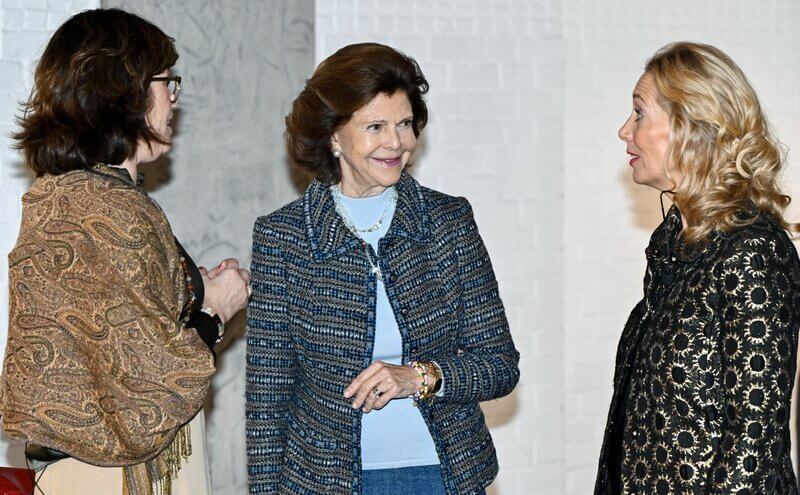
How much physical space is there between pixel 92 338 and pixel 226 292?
475mm

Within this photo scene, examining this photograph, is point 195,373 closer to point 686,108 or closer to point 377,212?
point 377,212

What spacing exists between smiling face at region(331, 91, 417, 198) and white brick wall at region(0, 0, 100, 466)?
1417 mm

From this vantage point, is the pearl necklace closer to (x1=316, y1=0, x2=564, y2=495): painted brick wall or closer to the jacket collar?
the jacket collar

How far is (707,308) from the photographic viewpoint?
2.27m

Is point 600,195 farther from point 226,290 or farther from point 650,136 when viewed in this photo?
point 226,290

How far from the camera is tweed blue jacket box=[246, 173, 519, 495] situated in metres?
2.67

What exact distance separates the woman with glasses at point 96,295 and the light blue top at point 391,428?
43cm

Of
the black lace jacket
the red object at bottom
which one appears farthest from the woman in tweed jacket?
the red object at bottom

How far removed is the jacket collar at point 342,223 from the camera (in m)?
2.74

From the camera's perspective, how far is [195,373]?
8.09 feet

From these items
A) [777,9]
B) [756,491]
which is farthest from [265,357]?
[777,9]

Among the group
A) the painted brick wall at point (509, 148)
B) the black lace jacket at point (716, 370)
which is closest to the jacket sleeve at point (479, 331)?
the black lace jacket at point (716, 370)

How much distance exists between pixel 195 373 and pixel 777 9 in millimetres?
3531

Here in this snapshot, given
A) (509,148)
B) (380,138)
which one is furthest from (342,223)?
(509,148)
